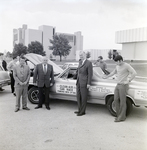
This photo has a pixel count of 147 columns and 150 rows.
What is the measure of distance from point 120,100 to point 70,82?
1.70m

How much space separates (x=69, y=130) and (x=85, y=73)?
1.73 meters

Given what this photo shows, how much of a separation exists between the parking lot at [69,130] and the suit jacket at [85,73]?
38.0 inches

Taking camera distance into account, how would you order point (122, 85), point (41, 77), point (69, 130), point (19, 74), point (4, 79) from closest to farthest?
point (69, 130), point (122, 85), point (19, 74), point (41, 77), point (4, 79)

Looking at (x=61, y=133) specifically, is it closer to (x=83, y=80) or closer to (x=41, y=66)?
(x=83, y=80)

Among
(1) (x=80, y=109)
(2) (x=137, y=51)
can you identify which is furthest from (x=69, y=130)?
(2) (x=137, y=51)

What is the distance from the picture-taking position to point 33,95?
6281mm

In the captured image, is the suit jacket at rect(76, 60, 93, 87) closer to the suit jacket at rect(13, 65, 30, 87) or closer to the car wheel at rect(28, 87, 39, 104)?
the suit jacket at rect(13, 65, 30, 87)

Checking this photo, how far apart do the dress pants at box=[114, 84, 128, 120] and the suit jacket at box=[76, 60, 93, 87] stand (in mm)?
817

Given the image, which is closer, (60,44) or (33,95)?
(33,95)

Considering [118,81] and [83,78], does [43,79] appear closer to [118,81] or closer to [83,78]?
[83,78]

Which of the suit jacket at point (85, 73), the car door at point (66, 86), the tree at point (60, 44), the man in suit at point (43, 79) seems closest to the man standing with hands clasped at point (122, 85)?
the suit jacket at point (85, 73)

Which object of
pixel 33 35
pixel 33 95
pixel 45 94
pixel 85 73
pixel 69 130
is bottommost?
pixel 69 130

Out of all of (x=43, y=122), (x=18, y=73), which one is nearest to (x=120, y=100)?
(x=43, y=122)

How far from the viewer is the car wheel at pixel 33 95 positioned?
20.4ft
